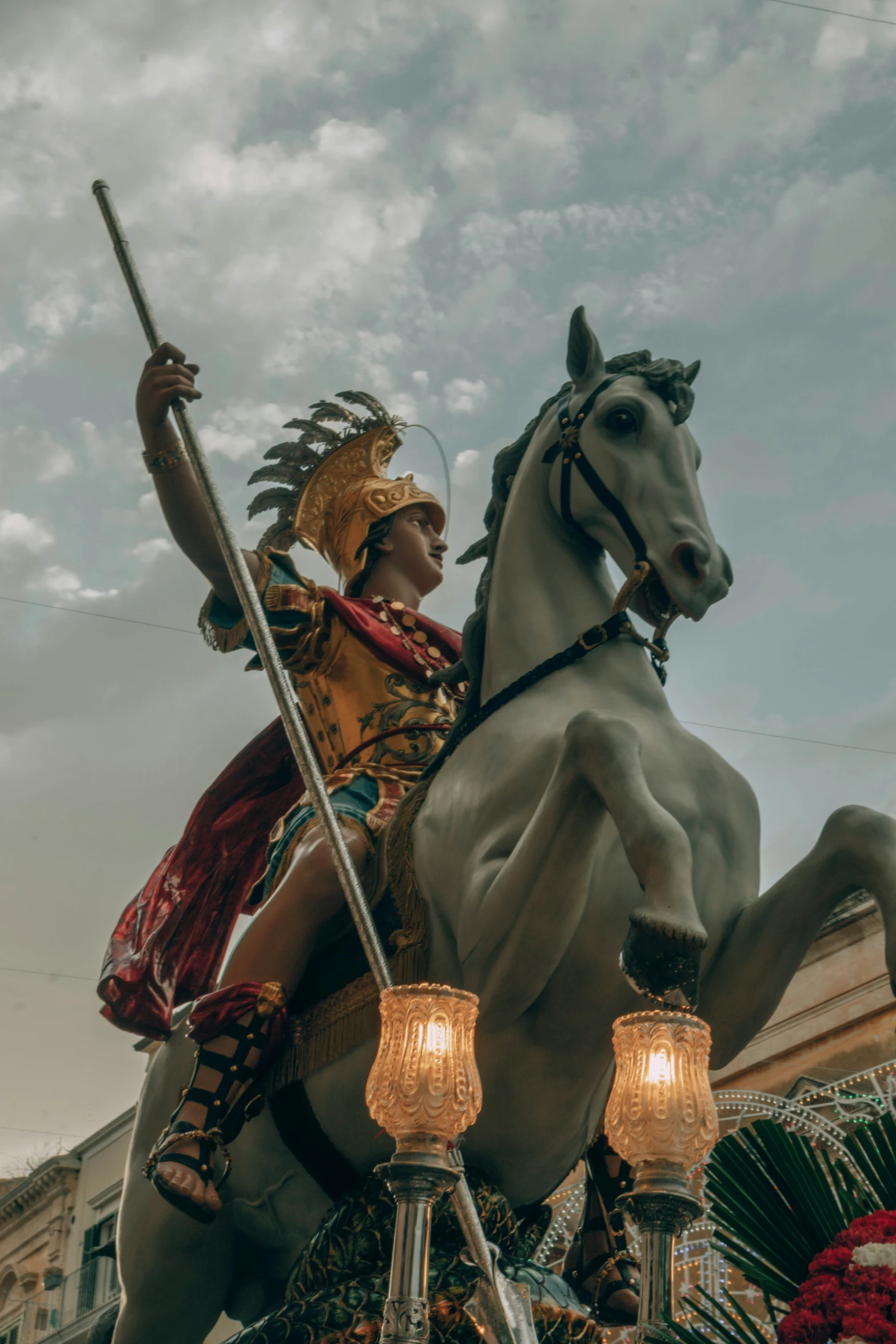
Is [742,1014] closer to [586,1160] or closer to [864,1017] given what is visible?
[586,1160]

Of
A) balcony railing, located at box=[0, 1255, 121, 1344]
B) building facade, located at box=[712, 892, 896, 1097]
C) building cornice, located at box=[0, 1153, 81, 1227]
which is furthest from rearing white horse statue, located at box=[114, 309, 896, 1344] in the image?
building cornice, located at box=[0, 1153, 81, 1227]

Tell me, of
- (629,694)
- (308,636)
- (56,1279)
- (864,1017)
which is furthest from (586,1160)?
(56,1279)

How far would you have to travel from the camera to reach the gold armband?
16.8ft

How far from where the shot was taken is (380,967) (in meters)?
3.96

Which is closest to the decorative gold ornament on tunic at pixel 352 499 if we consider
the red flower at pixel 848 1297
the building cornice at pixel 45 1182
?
the red flower at pixel 848 1297

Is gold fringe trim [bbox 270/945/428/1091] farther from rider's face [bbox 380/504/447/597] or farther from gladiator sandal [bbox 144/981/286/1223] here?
rider's face [bbox 380/504/447/597]

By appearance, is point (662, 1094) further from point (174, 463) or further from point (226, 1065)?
point (174, 463)

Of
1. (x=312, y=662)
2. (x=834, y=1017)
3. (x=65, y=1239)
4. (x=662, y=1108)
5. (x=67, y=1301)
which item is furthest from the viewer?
(x=65, y=1239)

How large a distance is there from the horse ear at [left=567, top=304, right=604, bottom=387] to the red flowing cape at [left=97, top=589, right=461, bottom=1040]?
1145mm

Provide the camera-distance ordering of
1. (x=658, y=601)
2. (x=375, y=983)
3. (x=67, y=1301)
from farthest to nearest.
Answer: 1. (x=67, y=1301)
2. (x=375, y=983)
3. (x=658, y=601)

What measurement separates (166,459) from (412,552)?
111 centimetres

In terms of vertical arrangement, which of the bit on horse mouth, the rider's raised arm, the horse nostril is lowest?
the horse nostril

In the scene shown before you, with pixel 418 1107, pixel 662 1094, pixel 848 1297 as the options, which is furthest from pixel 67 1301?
pixel 848 1297

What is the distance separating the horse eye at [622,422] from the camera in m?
4.45
